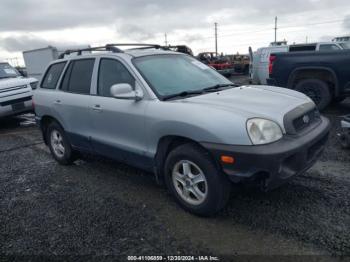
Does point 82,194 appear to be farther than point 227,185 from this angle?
Yes

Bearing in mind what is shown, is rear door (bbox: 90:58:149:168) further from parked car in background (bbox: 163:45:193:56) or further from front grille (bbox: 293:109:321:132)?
Answer: front grille (bbox: 293:109:321:132)

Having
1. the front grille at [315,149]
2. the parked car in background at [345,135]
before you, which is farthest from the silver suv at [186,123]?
the parked car in background at [345,135]

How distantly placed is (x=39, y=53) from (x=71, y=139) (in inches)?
586

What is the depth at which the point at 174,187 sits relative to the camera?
11.3 feet

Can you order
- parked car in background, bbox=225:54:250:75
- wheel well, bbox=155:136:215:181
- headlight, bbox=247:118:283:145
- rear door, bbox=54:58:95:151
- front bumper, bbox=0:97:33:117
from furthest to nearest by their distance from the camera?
parked car in background, bbox=225:54:250:75, front bumper, bbox=0:97:33:117, rear door, bbox=54:58:95:151, wheel well, bbox=155:136:215:181, headlight, bbox=247:118:283:145

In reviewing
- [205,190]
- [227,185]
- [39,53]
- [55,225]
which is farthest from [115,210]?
[39,53]

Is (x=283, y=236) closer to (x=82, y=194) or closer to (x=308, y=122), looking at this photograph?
(x=308, y=122)

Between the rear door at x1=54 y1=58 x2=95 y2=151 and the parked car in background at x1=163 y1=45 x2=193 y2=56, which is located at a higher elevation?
the parked car in background at x1=163 y1=45 x2=193 y2=56

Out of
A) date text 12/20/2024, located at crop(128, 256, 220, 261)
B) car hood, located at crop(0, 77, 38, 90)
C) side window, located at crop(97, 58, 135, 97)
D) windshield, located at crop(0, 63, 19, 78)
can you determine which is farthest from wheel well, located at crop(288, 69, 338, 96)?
windshield, located at crop(0, 63, 19, 78)

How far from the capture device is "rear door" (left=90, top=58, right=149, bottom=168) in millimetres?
3643

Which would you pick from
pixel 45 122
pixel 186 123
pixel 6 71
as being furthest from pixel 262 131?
pixel 6 71

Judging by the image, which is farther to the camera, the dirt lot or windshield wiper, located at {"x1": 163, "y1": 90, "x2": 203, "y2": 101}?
windshield wiper, located at {"x1": 163, "y1": 90, "x2": 203, "y2": 101}

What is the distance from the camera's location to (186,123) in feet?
10.1

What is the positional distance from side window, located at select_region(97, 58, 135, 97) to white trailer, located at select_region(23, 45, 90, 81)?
12.6 meters
